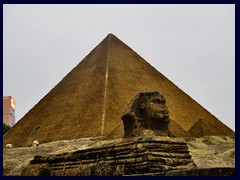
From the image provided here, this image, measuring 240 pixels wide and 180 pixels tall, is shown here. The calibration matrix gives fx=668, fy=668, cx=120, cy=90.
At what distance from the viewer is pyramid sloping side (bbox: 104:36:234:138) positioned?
4269 centimetres

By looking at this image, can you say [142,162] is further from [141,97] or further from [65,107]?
[65,107]

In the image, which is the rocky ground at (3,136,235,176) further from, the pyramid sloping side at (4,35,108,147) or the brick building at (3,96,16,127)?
the brick building at (3,96,16,127)

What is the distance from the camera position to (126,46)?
50.9 m

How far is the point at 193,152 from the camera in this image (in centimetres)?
2431

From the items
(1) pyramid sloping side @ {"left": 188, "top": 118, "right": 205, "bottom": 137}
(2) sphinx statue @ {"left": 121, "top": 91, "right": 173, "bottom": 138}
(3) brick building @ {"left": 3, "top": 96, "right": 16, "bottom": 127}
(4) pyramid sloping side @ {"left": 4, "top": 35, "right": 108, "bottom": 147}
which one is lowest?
(2) sphinx statue @ {"left": 121, "top": 91, "right": 173, "bottom": 138}

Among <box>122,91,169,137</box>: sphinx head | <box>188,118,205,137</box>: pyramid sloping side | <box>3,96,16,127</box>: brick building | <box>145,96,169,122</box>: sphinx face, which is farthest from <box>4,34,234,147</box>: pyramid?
<box>3,96,16,127</box>: brick building

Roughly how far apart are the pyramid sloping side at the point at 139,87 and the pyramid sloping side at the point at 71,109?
2.48ft

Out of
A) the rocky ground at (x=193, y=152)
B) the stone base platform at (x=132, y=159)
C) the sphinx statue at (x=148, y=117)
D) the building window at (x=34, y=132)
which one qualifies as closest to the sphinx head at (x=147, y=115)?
the sphinx statue at (x=148, y=117)

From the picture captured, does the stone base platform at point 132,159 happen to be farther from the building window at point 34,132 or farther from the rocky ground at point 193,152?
the building window at point 34,132

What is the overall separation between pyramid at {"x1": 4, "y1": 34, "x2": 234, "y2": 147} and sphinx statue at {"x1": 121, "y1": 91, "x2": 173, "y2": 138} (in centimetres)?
2091

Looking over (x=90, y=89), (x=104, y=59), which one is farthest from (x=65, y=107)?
(x=104, y=59)

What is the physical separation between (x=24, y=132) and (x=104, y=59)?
7659 mm

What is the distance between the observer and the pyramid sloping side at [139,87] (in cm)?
4269

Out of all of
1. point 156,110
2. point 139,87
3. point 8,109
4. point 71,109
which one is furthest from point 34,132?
point 8,109
